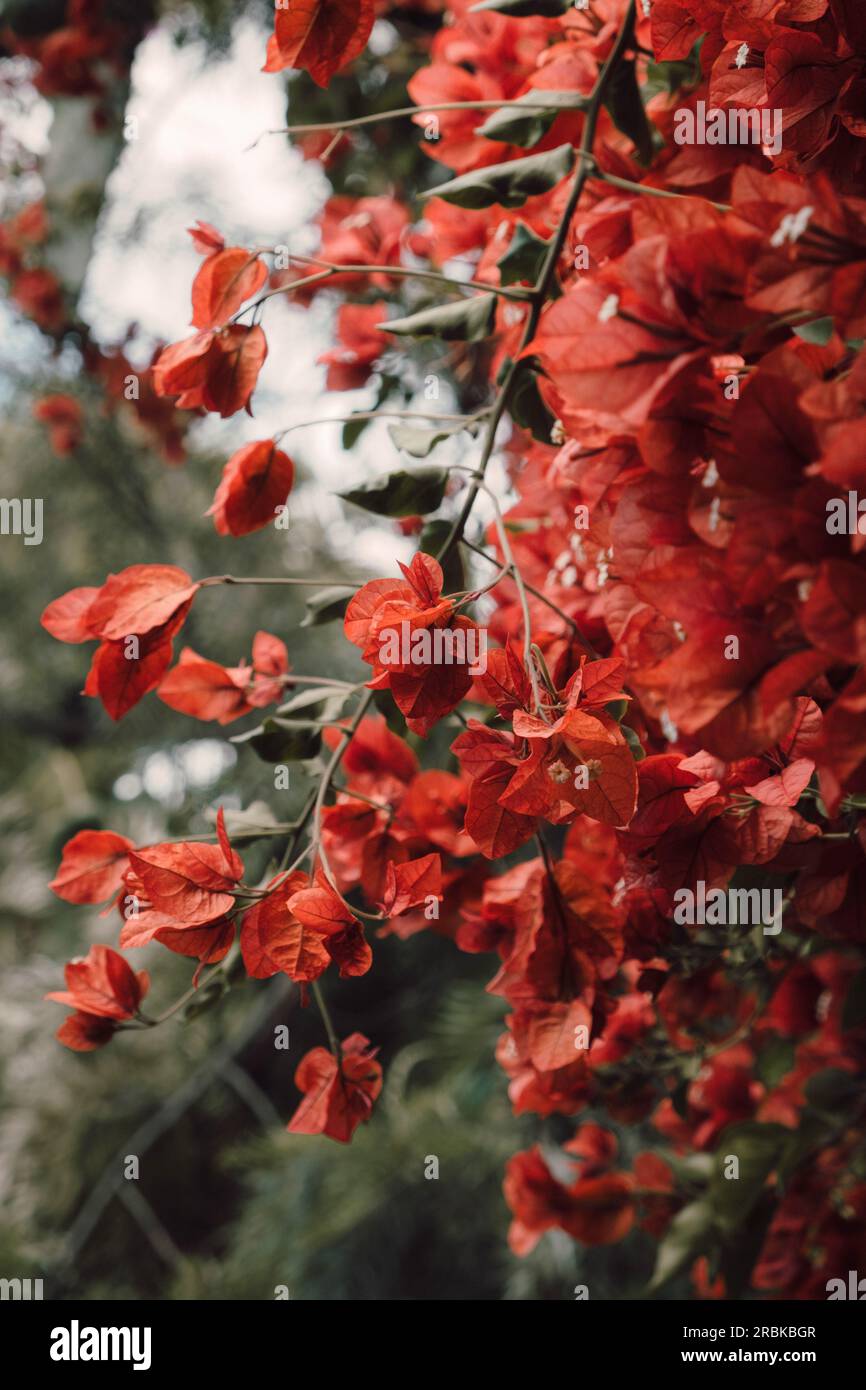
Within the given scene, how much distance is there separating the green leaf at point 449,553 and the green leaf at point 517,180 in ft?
0.35

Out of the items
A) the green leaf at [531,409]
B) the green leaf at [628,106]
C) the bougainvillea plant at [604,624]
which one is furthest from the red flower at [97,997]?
the green leaf at [628,106]

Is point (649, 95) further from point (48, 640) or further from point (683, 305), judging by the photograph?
point (48, 640)

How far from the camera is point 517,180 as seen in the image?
1.16 feet

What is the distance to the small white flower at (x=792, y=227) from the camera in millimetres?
218

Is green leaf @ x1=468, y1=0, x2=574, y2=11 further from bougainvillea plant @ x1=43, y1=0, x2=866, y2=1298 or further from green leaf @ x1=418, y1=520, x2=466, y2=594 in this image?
green leaf @ x1=418, y1=520, x2=466, y2=594

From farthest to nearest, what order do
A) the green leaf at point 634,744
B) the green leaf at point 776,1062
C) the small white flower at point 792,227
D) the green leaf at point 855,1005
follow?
the green leaf at point 776,1062 → the green leaf at point 855,1005 → the green leaf at point 634,744 → the small white flower at point 792,227

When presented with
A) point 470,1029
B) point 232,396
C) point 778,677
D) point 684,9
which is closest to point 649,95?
point 684,9

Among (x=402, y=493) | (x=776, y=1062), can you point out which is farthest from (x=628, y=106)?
(x=776, y=1062)

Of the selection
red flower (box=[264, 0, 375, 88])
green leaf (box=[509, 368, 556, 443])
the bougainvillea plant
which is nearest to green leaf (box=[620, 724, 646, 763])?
the bougainvillea plant

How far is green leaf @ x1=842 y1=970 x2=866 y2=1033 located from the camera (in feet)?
1.46

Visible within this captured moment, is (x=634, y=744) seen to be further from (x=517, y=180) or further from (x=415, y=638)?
(x=517, y=180)

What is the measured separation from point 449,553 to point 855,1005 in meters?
0.27

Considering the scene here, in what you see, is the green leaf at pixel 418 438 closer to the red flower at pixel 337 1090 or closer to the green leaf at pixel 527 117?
the green leaf at pixel 527 117

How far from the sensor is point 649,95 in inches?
18.0
